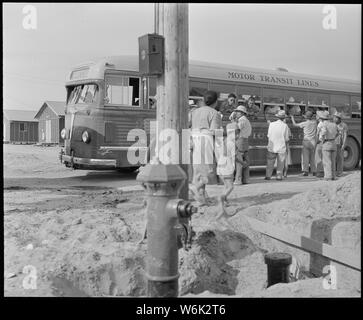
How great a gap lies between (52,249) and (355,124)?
527 inches

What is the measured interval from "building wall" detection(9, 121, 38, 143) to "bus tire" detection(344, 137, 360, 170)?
3753cm

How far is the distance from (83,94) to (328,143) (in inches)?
250

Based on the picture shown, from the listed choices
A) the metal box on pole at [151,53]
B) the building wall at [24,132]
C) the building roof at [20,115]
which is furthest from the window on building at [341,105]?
the building roof at [20,115]

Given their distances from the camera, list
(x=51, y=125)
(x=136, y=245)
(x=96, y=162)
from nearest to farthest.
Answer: (x=136, y=245), (x=96, y=162), (x=51, y=125)

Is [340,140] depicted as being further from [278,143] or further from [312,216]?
[312,216]

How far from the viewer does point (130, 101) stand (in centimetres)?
1088

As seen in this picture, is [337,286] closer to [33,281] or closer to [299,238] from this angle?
[299,238]

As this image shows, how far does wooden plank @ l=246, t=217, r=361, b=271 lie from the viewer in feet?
16.0

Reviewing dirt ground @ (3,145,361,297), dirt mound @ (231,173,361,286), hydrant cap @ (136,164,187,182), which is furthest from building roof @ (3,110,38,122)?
hydrant cap @ (136,164,187,182)

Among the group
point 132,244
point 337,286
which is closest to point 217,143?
point 132,244

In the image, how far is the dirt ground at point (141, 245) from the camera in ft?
14.0

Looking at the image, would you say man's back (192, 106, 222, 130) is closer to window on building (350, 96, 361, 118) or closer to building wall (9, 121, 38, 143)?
window on building (350, 96, 361, 118)

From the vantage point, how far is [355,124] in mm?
15508

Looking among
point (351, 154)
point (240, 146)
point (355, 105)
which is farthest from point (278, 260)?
point (355, 105)
